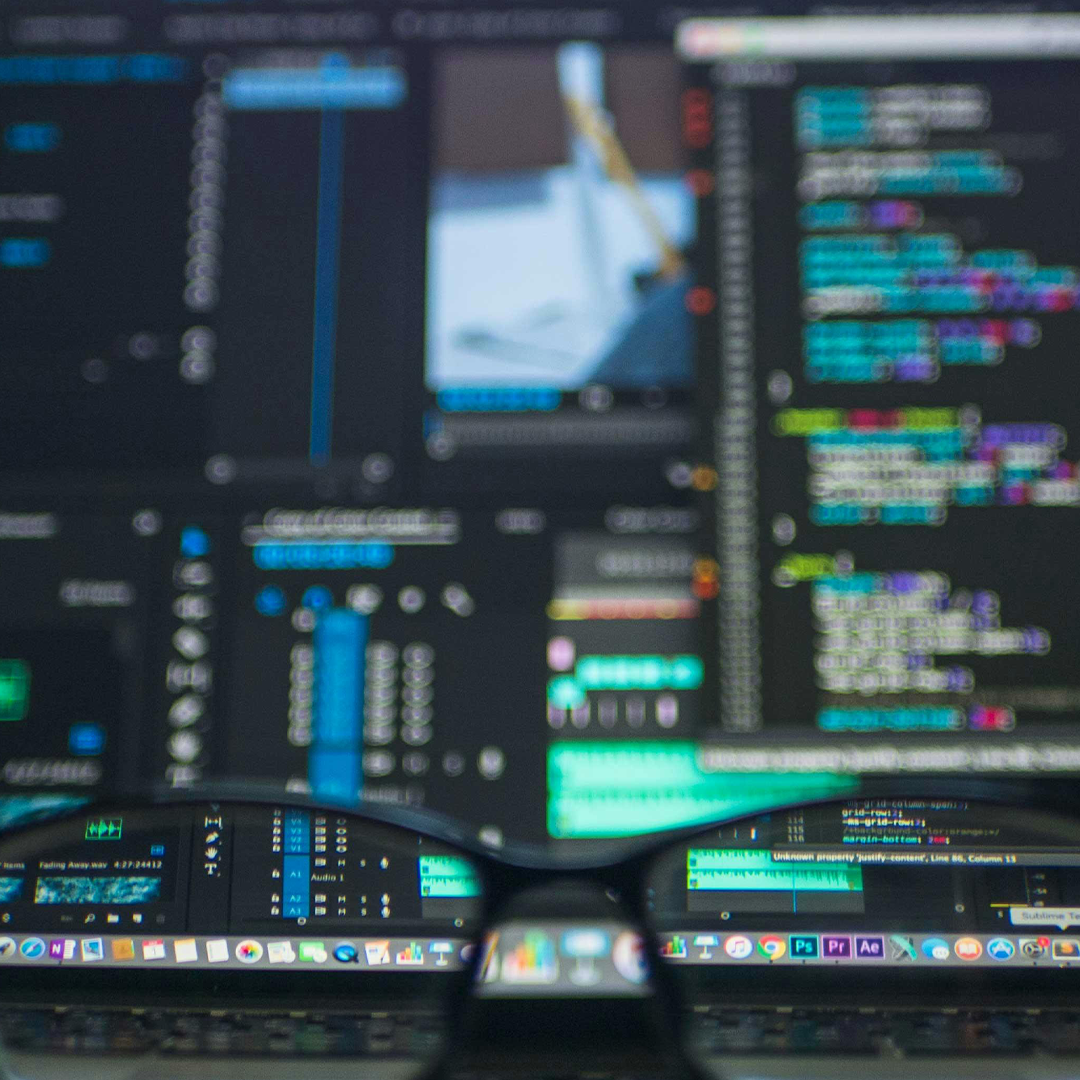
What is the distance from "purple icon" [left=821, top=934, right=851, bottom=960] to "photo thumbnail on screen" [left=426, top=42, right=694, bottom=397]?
1.77 ft

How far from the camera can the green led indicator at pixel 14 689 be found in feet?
2.86

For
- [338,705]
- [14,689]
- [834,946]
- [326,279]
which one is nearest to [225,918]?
[834,946]

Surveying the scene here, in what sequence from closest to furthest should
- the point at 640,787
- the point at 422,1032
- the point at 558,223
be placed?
the point at 422,1032 < the point at 640,787 < the point at 558,223

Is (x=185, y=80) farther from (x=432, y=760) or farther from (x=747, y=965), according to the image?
(x=747, y=965)

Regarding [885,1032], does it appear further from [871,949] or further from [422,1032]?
[422,1032]

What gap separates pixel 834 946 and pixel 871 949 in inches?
0.7

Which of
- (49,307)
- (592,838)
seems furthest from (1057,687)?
(49,307)

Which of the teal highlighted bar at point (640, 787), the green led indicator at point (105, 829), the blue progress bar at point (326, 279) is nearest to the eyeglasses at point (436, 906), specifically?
the green led indicator at point (105, 829)

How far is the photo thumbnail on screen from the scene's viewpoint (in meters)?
0.92

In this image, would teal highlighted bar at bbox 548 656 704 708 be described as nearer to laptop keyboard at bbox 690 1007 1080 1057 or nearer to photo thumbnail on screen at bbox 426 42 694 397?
photo thumbnail on screen at bbox 426 42 694 397

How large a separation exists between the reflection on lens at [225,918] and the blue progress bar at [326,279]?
49cm

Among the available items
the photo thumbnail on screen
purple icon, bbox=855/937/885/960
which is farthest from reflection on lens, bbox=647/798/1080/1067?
the photo thumbnail on screen

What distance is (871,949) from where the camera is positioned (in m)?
0.48

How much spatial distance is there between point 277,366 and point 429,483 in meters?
0.18
